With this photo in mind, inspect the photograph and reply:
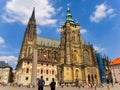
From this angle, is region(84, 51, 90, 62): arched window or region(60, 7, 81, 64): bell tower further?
region(84, 51, 90, 62): arched window

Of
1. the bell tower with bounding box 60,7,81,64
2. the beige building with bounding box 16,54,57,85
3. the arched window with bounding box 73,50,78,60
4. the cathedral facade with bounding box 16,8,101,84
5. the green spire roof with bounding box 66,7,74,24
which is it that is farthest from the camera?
the green spire roof with bounding box 66,7,74,24

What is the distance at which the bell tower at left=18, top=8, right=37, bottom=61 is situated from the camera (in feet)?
221

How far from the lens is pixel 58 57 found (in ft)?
226

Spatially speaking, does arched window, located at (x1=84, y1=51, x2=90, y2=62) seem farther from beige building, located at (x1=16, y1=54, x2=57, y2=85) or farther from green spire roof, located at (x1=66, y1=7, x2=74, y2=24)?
beige building, located at (x1=16, y1=54, x2=57, y2=85)

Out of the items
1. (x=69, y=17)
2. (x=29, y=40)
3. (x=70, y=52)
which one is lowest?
(x=70, y=52)

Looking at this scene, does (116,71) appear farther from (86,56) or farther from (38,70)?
(38,70)

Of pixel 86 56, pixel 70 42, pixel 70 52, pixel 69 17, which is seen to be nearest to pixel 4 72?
pixel 70 52

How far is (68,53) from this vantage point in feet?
218

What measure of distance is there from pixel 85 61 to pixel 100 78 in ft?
36.7

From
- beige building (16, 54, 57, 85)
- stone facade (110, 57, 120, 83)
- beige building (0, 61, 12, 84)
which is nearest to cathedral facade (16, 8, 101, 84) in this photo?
beige building (0, 61, 12, 84)

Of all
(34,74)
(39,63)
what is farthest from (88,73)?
(34,74)

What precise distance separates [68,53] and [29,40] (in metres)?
19.4

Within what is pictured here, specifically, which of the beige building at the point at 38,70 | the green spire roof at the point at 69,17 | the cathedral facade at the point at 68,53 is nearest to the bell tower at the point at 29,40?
the cathedral facade at the point at 68,53

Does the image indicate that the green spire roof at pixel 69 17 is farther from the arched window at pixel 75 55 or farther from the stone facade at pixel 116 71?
the stone facade at pixel 116 71
